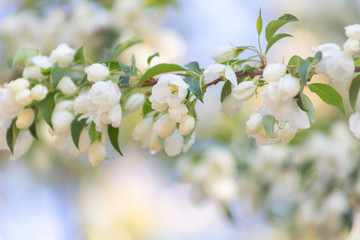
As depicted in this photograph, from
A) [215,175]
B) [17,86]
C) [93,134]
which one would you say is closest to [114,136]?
Answer: [93,134]

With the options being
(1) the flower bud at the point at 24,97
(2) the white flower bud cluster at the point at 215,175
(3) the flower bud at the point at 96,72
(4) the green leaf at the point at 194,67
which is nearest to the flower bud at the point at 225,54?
(4) the green leaf at the point at 194,67

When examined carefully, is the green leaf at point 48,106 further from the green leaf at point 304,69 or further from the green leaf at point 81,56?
the green leaf at point 304,69

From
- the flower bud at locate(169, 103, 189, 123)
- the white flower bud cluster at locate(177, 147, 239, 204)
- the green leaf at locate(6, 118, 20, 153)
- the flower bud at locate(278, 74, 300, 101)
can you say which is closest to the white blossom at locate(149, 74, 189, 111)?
the flower bud at locate(169, 103, 189, 123)

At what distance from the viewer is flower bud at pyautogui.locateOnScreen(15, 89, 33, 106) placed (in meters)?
0.66

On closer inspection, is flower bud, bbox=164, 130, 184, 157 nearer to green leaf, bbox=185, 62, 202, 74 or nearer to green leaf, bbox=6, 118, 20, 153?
green leaf, bbox=185, 62, 202, 74

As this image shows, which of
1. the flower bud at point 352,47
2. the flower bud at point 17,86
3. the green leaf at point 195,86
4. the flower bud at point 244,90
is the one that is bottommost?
the flower bud at point 17,86

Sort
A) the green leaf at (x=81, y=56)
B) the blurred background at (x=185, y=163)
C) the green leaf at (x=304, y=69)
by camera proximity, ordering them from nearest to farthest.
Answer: the green leaf at (x=304, y=69)
the green leaf at (x=81, y=56)
the blurred background at (x=185, y=163)

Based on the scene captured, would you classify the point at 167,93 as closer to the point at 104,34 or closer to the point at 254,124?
the point at 254,124

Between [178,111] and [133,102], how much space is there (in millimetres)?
87

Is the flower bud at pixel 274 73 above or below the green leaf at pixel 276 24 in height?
below

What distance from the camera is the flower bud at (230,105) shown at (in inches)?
24.9

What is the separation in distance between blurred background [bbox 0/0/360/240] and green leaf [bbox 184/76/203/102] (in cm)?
14

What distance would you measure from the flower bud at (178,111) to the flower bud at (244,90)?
0.06m

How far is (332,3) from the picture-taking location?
258cm
